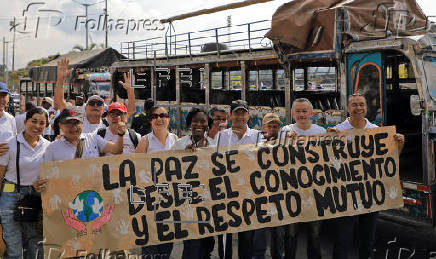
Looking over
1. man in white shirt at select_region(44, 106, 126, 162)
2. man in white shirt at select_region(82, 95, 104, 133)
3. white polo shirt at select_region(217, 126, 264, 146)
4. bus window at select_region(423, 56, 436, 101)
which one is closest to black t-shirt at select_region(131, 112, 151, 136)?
man in white shirt at select_region(82, 95, 104, 133)

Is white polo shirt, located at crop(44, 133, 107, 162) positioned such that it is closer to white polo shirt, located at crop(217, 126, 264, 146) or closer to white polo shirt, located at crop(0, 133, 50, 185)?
white polo shirt, located at crop(0, 133, 50, 185)

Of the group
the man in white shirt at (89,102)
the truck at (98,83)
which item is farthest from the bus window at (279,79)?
the truck at (98,83)

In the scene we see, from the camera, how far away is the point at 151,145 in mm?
4453

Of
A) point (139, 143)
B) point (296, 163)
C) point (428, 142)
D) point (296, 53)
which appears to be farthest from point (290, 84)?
point (139, 143)

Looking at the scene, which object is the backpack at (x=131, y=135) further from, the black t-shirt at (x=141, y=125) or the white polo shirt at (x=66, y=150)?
the black t-shirt at (x=141, y=125)

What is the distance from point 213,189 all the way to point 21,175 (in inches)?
68.8

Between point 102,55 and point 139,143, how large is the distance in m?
21.1

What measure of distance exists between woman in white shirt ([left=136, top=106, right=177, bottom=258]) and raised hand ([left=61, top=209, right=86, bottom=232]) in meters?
0.79

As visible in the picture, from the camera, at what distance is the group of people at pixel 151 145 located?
393cm

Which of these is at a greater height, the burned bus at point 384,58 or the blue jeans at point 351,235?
the burned bus at point 384,58

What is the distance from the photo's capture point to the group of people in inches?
155

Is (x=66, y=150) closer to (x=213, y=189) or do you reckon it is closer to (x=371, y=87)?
(x=213, y=189)

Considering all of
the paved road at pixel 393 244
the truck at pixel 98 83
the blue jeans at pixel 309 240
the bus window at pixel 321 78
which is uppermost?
the truck at pixel 98 83

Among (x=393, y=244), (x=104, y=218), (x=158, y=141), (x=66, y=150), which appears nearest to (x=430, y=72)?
(x=393, y=244)
